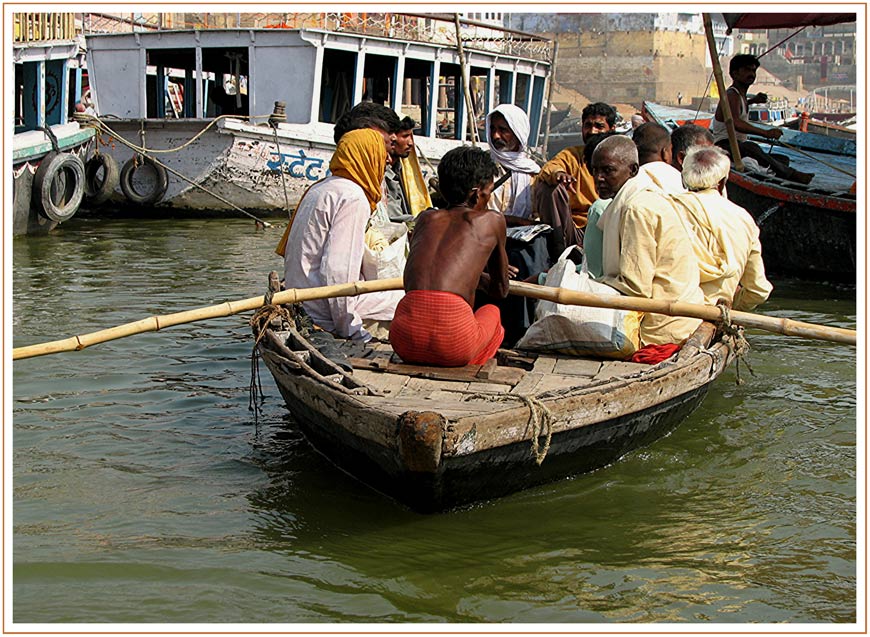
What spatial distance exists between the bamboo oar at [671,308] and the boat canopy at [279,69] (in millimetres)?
10806

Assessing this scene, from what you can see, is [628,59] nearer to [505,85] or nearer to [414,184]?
[505,85]

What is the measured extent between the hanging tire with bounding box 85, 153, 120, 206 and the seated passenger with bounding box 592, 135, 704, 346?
11339mm

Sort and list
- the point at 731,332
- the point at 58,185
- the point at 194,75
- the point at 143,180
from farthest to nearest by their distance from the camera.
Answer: the point at 194,75 < the point at 143,180 < the point at 58,185 < the point at 731,332

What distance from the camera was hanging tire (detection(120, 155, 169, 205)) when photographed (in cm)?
1566

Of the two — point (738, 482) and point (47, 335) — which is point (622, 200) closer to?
point (738, 482)

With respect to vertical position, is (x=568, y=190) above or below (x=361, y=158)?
below

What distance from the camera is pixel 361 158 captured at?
5539 millimetres

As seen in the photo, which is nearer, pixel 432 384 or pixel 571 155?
pixel 432 384

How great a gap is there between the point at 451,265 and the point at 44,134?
10.6 meters

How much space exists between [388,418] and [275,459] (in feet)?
4.71

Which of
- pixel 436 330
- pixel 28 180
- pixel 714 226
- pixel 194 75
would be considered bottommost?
pixel 28 180

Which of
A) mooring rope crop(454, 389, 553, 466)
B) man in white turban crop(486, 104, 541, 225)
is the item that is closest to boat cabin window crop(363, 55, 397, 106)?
man in white turban crop(486, 104, 541, 225)

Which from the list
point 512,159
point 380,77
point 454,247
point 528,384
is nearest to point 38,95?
point 380,77

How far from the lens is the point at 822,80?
76.4 meters
